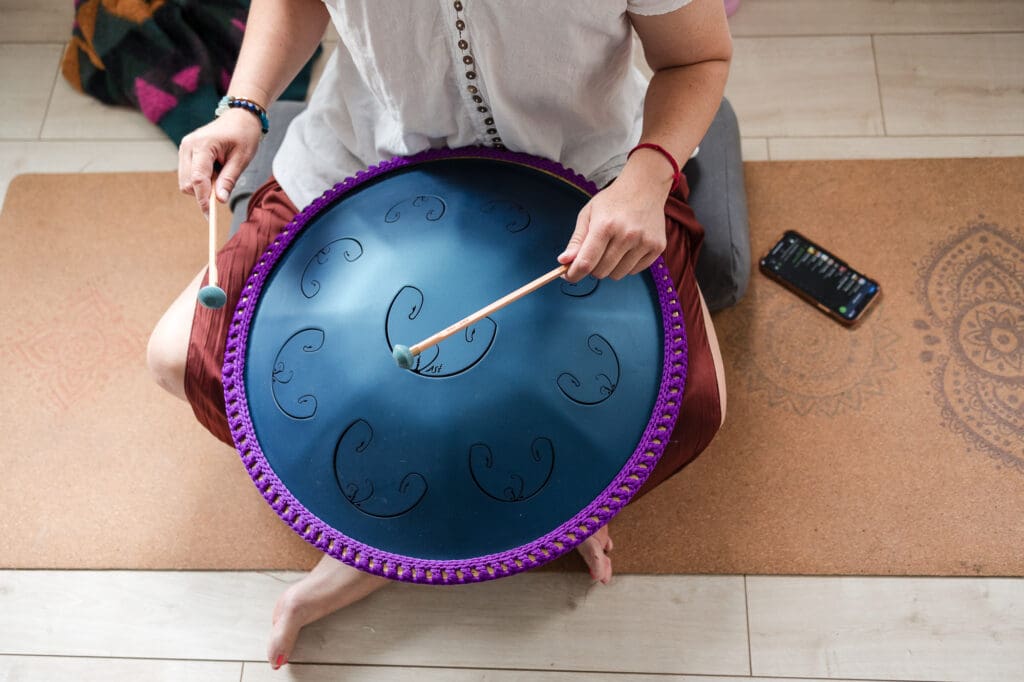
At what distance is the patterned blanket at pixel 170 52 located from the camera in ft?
4.93

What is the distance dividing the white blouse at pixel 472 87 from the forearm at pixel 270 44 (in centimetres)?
5

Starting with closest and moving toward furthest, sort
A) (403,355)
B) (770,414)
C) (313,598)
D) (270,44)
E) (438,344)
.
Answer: (403,355) < (438,344) < (270,44) < (313,598) < (770,414)

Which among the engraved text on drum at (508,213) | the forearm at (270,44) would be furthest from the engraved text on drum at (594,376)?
the forearm at (270,44)

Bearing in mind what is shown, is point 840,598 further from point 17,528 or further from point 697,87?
point 17,528

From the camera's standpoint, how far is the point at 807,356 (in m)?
1.33

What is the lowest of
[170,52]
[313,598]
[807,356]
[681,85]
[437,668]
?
[437,668]

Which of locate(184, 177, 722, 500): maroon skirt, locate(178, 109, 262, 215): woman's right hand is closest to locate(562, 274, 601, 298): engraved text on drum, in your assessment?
locate(184, 177, 722, 500): maroon skirt

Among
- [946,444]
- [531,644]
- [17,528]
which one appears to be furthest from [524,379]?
[17,528]

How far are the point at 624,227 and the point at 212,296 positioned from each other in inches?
15.6

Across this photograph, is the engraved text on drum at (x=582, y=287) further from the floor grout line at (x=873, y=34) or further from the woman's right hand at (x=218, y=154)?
the floor grout line at (x=873, y=34)

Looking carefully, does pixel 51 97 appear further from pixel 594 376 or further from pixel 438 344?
pixel 594 376

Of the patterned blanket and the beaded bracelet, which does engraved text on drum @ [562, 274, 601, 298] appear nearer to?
the beaded bracelet

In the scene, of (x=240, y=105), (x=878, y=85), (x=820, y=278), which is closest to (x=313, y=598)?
(x=240, y=105)

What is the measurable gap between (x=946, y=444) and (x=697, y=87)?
73cm
